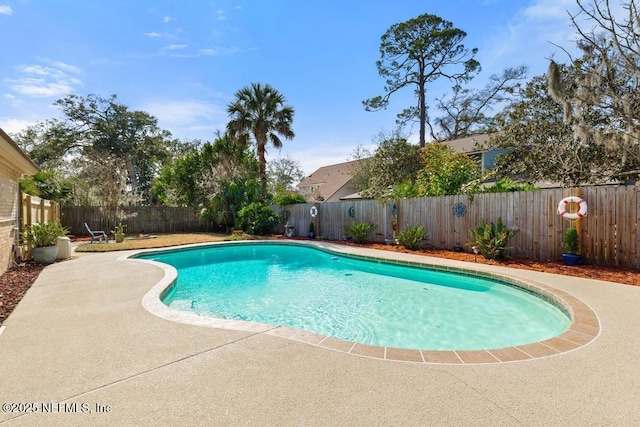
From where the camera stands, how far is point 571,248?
23.4 feet

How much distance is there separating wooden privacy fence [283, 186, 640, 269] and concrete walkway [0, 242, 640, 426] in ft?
13.8

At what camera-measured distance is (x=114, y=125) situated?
26.0m

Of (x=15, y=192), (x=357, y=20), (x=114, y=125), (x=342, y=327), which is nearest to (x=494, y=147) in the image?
(x=357, y=20)

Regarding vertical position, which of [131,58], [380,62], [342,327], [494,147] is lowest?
[342,327]

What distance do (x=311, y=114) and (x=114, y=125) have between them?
18.0m

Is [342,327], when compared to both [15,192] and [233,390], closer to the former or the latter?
[233,390]

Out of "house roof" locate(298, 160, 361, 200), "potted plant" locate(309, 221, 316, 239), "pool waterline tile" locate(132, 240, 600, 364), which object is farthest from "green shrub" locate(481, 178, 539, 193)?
"house roof" locate(298, 160, 361, 200)

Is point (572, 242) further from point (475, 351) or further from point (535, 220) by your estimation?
point (475, 351)

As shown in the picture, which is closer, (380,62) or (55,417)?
(55,417)

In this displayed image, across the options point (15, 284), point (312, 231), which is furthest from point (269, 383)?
point (312, 231)

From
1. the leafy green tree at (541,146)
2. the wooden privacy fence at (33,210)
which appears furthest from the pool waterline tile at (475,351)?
the leafy green tree at (541,146)

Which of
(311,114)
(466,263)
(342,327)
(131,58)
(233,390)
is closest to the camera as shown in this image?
(233,390)

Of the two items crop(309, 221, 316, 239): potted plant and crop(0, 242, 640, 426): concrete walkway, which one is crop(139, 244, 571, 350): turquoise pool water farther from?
crop(309, 221, 316, 239): potted plant

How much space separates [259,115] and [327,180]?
13.0 metres
